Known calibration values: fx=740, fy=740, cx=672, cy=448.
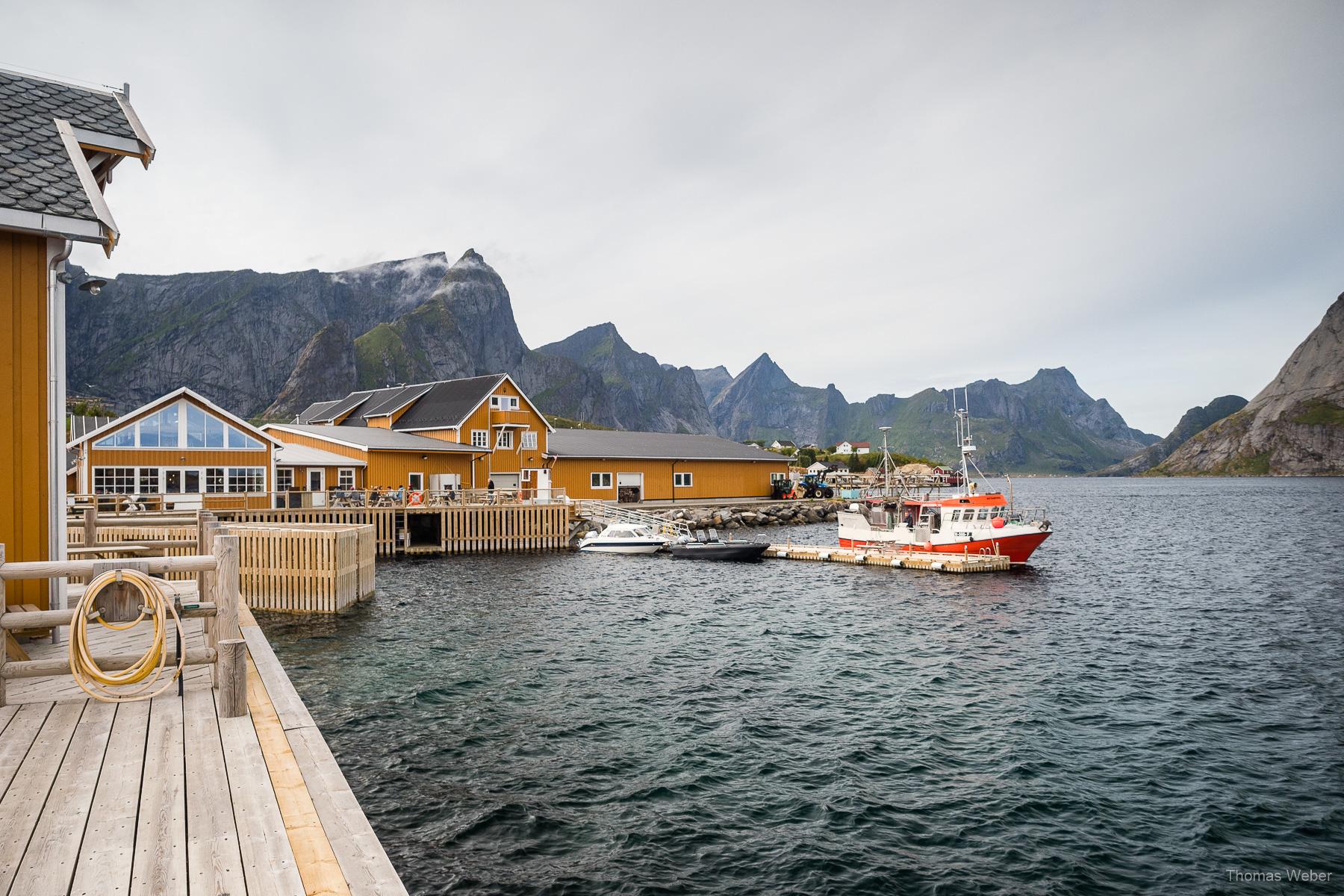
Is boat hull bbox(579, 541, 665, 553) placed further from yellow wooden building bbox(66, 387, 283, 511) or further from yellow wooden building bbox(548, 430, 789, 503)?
yellow wooden building bbox(66, 387, 283, 511)

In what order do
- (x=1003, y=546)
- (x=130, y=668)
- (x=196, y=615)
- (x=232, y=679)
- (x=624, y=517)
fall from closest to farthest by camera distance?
(x=232, y=679), (x=196, y=615), (x=130, y=668), (x=1003, y=546), (x=624, y=517)

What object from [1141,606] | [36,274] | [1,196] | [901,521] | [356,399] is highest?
[356,399]

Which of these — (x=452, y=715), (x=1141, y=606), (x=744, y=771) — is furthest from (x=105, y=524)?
(x=1141, y=606)

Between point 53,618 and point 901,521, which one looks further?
point 901,521

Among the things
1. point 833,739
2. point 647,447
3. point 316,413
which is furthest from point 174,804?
point 316,413

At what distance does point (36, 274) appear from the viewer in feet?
30.7

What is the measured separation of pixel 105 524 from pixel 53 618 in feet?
63.5

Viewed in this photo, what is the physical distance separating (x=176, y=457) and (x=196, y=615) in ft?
113

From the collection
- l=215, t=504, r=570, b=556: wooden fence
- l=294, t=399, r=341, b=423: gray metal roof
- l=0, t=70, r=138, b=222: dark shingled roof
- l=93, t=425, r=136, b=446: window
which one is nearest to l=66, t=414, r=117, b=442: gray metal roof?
l=93, t=425, r=136, b=446: window

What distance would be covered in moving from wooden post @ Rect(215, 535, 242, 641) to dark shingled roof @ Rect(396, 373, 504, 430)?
154 ft

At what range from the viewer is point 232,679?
7.01 meters

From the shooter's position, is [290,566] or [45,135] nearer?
[45,135]

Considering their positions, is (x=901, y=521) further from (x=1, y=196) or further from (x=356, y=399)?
(x=356, y=399)

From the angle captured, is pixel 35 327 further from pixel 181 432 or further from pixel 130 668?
pixel 181 432
